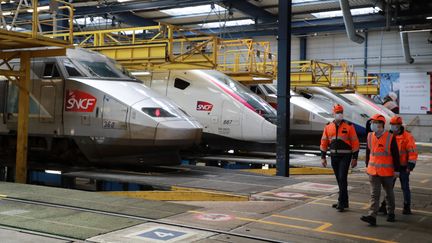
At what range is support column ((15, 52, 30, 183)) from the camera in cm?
1098

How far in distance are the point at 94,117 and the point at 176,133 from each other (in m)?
2.00

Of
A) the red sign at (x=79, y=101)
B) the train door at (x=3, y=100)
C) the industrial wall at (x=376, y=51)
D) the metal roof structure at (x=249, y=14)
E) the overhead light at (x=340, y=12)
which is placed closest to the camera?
the red sign at (x=79, y=101)

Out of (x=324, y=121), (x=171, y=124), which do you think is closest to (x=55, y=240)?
(x=171, y=124)

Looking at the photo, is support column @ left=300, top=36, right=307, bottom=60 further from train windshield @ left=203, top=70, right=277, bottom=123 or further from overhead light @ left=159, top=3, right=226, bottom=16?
train windshield @ left=203, top=70, right=277, bottom=123

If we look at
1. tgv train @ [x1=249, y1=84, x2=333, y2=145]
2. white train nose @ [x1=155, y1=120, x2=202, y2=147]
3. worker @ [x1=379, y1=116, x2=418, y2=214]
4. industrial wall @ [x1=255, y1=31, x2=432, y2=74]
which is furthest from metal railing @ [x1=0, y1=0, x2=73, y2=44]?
industrial wall @ [x1=255, y1=31, x2=432, y2=74]

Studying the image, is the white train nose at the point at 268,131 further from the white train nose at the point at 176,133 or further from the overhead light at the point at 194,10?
the overhead light at the point at 194,10

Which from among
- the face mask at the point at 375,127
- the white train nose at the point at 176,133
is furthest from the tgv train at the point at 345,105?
the face mask at the point at 375,127

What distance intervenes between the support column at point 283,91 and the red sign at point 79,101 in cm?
449

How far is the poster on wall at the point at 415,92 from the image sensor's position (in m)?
32.1

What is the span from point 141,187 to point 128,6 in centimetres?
1813

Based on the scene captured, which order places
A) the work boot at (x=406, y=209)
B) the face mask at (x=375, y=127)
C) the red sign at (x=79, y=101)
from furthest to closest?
the red sign at (x=79, y=101) < the work boot at (x=406, y=209) < the face mask at (x=375, y=127)

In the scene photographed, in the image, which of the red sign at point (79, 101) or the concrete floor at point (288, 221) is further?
the red sign at point (79, 101)

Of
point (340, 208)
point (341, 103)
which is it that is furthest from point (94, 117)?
point (341, 103)

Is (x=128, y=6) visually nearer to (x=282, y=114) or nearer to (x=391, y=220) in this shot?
(x=282, y=114)
